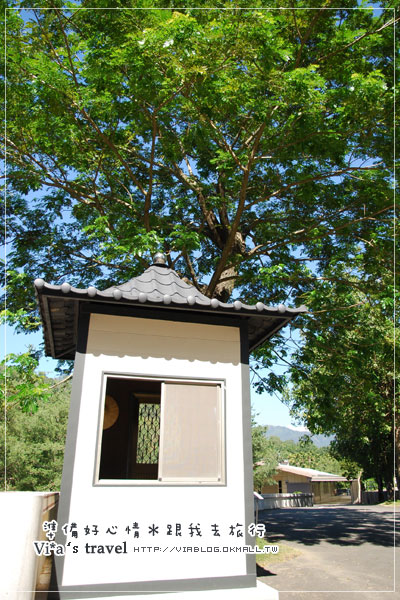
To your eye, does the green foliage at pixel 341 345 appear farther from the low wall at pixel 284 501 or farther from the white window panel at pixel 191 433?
the low wall at pixel 284 501

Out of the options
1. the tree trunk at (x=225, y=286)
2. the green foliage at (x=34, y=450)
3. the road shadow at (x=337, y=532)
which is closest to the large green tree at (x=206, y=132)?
the tree trunk at (x=225, y=286)

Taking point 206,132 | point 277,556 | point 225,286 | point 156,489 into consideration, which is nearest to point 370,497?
point 277,556

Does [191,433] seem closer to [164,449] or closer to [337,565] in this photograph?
[164,449]

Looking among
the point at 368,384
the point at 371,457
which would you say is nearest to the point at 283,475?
the point at 371,457

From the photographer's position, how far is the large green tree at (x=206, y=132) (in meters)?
7.12

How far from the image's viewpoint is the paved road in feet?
23.5

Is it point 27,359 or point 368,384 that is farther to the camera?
point 368,384

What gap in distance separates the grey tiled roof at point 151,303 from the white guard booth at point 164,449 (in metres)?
0.02

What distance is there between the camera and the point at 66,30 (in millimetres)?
8758

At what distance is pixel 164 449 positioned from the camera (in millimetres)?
4695

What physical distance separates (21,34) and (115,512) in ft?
27.6

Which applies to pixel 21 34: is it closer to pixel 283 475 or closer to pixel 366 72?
pixel 366 72

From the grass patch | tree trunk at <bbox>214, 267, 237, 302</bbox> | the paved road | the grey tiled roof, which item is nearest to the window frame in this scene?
Answer: the grey tiled roof

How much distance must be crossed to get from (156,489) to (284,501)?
33357 mm
